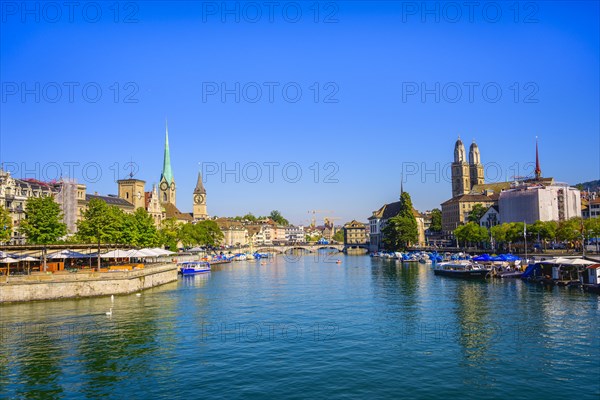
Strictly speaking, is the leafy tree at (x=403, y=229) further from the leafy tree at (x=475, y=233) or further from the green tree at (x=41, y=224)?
the green tree at (x=41, y=224)

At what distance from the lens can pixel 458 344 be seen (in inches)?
1286

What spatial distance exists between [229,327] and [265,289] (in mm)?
27361

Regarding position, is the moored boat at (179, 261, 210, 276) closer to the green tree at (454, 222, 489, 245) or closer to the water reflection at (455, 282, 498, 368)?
the water reflection at (455, 282, 498, 368)

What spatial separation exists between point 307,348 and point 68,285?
3315cm

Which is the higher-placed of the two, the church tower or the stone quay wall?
the church tower

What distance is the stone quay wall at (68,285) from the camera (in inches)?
2019

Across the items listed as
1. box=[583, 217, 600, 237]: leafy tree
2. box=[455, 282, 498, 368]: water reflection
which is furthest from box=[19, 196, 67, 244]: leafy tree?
box=[583, 217, 600, 237]: leafy tree

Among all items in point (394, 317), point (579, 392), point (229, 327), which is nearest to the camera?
point (579, 392)

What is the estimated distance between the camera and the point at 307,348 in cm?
3247

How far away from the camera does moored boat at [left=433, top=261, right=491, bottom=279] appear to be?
260 feet

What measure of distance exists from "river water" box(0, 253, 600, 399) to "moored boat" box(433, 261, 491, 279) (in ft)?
79.6

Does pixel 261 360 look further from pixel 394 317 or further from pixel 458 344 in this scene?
pixel 394 317

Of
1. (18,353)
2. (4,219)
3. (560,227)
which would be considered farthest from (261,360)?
(560,227)

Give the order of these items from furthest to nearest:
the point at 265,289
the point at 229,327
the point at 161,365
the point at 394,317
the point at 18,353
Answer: the point at 265,289 → the point at 394,317 → the point at 229,327 → the point at 18,353 → the point at 161,365
